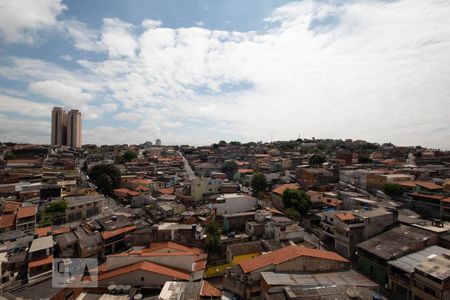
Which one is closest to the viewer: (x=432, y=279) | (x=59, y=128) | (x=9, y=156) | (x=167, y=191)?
(x=432, y=279)

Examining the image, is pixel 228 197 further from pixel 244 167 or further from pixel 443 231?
pixel 244 167

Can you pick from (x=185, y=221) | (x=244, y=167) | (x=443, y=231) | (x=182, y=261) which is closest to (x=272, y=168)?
(x=244, y=167)

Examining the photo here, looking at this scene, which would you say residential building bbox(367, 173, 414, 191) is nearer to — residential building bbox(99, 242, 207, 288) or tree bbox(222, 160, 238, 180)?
tree bbox(222, 160, 238, 180)

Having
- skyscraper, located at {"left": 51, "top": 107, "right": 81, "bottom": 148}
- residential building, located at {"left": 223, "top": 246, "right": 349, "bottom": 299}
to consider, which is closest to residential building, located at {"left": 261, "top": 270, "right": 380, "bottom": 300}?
residential building, located at {"left": 223, "top": 246, "right": 349, "bottom": 299}

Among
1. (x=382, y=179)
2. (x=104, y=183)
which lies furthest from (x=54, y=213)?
(x=382, y=179)

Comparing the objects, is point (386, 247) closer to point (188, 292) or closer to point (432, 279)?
point (432, 279)

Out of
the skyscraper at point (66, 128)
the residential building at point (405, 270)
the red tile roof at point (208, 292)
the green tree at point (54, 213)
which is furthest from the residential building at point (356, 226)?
the skyscraper at point (66, 128)
